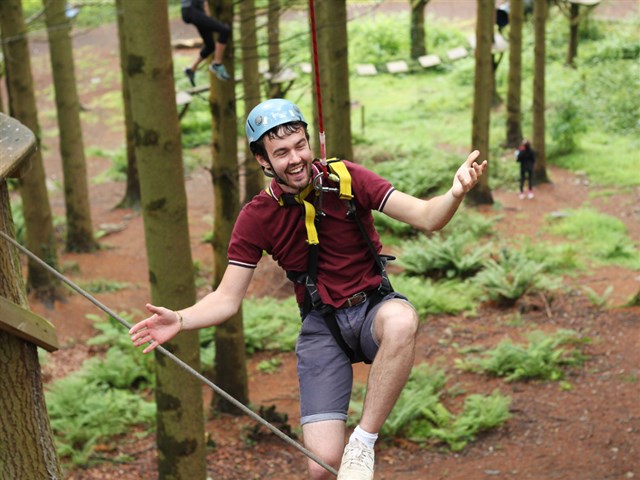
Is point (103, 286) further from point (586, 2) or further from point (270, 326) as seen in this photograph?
point (586, 2)

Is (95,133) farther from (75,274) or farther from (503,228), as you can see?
(503,228)

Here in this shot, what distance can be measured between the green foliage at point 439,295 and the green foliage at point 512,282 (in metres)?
0.27

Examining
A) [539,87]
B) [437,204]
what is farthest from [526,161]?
[437,204]

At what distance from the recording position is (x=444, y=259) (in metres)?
14.5

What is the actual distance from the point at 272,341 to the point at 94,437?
147 inches

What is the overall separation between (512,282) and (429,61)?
19.3 m

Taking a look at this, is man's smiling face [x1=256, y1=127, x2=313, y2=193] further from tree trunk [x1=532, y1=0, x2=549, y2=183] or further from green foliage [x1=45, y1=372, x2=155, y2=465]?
tree trunk [x1=532, y1=0, x2=549, y2=183]

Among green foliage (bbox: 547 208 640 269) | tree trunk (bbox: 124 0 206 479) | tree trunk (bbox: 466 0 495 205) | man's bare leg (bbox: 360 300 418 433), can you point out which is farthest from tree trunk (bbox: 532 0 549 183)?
man's bare leg (bbox: 360 300 418 433)

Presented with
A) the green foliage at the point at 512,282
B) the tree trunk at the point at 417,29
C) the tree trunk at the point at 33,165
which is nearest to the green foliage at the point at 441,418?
the green foliage at the point at 512,282

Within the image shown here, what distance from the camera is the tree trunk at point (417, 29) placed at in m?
31.3

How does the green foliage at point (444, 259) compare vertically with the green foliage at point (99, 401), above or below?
below

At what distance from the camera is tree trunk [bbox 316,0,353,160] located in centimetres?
983

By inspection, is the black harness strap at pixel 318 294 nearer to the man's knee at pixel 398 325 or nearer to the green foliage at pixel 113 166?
the man's knee at pixel 398 325

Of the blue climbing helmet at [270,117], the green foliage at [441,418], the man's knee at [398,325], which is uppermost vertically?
the blue climbing helmet at [270,117]
